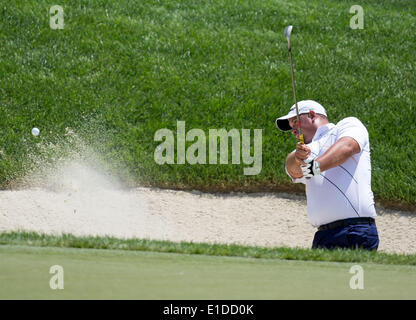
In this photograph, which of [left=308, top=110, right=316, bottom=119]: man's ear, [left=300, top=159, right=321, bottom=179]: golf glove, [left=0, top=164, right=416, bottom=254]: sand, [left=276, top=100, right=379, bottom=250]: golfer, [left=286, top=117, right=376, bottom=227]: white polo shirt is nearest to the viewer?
[left=300, top=159, right=321, bottom=179]: golf glove

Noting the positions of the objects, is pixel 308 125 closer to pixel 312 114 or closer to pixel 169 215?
pixel 312 114

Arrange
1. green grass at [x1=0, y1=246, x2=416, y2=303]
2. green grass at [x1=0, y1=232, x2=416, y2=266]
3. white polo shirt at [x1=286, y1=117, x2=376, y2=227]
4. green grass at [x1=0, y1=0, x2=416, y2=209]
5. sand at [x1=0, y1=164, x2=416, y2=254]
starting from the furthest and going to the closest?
green grass at [x1=0, y1=0, x2=416, y2=209], sand at [x1=0, y1=164, x2=416, y2=254], white polo shirt at [x1=286, y1=117, x2=376, y2=227], green grass at [x1=0, y1=232, x2=416, y2=266], green grass at [x1=0, y1=246, x2=416, y2=303]

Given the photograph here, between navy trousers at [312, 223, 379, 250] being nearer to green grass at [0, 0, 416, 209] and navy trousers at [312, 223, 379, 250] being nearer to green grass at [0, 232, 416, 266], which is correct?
green grass at [0, 232, 416, 266]

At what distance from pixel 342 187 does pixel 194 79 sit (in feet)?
20.8

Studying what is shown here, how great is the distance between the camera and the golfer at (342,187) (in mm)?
4977

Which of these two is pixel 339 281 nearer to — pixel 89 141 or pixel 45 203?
pixel 45 203

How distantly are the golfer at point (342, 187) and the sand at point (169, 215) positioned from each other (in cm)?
273

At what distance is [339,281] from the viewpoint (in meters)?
3.36

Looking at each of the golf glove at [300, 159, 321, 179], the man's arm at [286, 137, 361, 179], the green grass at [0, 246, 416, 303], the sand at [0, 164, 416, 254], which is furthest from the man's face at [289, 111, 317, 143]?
the sand at [0, 164, 416, 254]

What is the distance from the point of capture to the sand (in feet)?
26.9

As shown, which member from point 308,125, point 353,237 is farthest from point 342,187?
point 308,125

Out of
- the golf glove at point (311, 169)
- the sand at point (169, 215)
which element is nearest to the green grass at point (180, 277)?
the golf glove at point (311, 169)

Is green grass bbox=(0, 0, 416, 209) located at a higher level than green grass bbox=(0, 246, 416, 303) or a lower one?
higher

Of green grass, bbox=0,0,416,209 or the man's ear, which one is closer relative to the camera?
the man's ear
